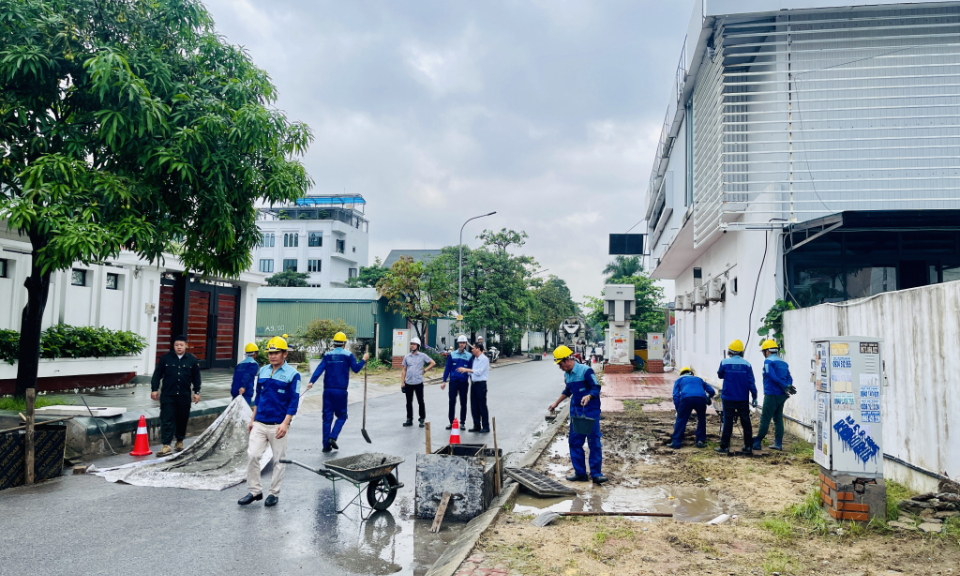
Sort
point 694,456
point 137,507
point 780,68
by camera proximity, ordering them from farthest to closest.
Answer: point 780,68 < point 694,456 < point 137,507

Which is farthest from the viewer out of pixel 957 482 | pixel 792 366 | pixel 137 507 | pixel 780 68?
pixel 780 68

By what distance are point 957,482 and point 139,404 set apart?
492 inches

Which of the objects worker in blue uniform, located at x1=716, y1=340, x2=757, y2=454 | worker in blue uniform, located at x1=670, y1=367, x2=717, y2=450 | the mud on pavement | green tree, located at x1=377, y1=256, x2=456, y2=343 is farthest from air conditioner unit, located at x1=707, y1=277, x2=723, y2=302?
green tree, located at x1=377, y1=256, x2=456, y2=343

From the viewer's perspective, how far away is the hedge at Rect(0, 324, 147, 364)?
464 inches

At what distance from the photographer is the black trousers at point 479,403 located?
38.8 feet

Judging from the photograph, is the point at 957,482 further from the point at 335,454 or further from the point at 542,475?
the point at 335,454

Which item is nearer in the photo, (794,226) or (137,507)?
(137,507)

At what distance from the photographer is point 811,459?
8.88m

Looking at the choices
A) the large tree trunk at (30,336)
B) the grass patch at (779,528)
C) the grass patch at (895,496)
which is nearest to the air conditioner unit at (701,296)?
the grass patch at (895,496)

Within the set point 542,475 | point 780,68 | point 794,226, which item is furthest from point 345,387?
A: point 780,68

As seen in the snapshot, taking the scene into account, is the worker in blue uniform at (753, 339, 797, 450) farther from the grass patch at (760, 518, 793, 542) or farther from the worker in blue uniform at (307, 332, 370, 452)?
the worker in blue uniform at (307, 332, 370, 452)

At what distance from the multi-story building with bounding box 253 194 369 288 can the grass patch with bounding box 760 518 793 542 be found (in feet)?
203

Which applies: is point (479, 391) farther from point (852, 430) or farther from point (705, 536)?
point (852, 430)

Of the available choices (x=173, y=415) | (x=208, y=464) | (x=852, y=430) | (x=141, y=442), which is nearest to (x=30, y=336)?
(x=141, y=442)
